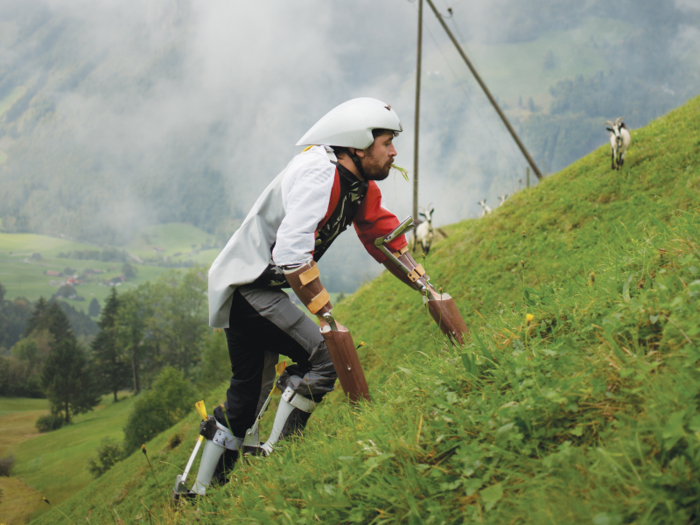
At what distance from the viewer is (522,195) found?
304 inches

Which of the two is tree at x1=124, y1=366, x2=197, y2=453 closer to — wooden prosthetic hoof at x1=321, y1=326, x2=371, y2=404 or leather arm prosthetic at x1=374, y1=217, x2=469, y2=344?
leather arm prosthetic at x1=374, y1=217, x2=469, y2=344

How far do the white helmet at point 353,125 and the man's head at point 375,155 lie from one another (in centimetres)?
5

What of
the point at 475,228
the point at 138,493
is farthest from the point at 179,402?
the point at 475,228

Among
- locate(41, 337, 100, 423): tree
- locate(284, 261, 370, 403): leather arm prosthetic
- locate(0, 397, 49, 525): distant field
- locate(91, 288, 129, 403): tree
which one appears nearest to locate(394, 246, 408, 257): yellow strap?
locate(284, 261, 370, 403): leather arm prosthetic

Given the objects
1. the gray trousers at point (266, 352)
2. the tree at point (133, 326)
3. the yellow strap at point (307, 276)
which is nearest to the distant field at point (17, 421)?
the tree at point (133, 326)

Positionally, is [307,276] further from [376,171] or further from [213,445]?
[213,445]

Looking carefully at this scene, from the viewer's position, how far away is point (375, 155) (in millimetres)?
2893

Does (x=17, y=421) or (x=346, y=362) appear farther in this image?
(x=17, y=421)

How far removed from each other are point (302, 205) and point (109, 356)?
74477mm

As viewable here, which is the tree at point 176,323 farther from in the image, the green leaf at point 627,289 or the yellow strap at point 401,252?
the green leaf at point 627,289

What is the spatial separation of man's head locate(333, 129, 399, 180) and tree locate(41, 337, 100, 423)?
7045 centimetres

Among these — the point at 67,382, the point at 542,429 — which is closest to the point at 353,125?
the point at 542,429

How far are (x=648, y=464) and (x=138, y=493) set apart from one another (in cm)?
944

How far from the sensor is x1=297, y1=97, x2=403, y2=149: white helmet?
2.82m
